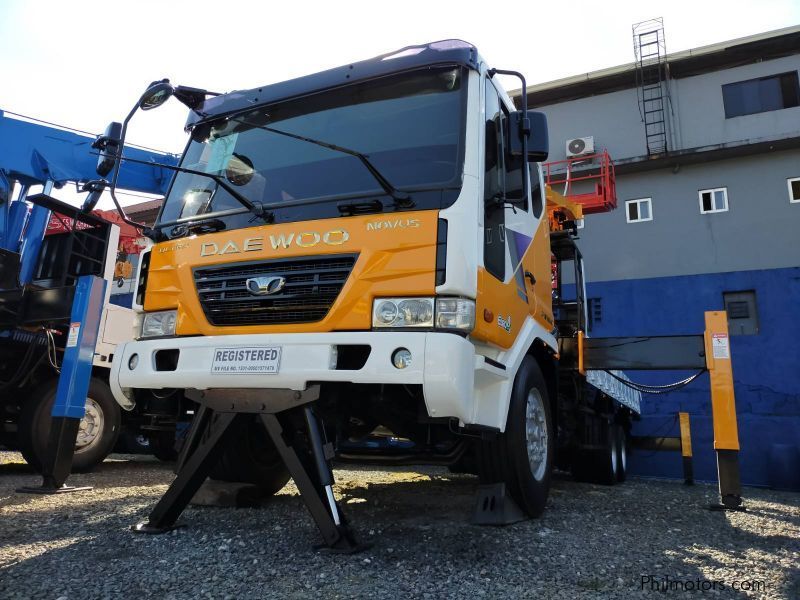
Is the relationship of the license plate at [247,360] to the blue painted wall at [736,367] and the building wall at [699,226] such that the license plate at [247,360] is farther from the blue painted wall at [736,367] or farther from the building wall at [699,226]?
the building wall at [699,226]

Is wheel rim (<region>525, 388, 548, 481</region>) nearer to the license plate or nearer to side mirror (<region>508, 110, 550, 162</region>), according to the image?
side mirror (<region>508, 110, 550, 162</region>)

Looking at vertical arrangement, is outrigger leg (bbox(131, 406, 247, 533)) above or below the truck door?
below

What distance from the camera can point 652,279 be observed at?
15.3 m

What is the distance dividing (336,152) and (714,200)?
1555 centimetres

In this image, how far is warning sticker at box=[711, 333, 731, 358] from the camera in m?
5.12

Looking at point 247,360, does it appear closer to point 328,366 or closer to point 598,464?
point 328,366

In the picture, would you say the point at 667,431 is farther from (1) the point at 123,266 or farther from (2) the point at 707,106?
(1) the point at 123,266

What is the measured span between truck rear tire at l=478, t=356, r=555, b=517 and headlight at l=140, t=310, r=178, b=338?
2.01m

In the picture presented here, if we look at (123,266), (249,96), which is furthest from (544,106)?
(249,96)

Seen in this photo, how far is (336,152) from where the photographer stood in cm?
375

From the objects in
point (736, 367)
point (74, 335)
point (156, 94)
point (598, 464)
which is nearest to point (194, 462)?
point (156, 94)

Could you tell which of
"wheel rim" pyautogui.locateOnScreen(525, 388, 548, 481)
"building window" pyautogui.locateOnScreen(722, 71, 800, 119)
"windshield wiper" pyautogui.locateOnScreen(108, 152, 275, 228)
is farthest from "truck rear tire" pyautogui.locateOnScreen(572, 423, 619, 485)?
"building window" pyautogui.locateOnScreen(722, 71, 800, 119)

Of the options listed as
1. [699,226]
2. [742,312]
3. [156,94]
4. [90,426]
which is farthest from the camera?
[699,226]

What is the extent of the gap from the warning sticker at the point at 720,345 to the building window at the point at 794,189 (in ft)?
42.9
